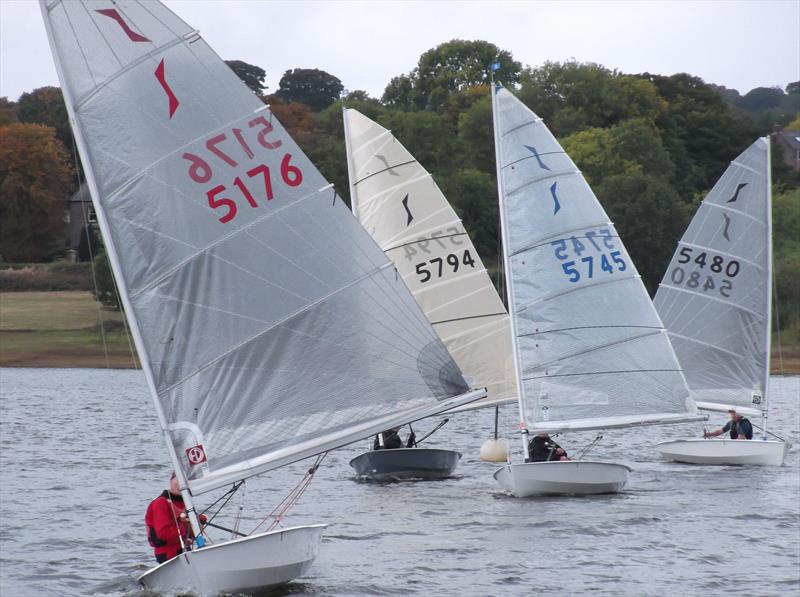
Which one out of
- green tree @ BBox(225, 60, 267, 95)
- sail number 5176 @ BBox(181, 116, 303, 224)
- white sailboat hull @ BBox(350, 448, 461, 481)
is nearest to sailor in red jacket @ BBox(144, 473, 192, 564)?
sail number 5176 @ BBox(181, 116, 303, 224)

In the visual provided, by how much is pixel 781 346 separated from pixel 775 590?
49559 millimetres

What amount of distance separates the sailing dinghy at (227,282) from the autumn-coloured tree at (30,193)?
73.2 metres

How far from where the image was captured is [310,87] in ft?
417

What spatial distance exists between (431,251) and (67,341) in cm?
4408

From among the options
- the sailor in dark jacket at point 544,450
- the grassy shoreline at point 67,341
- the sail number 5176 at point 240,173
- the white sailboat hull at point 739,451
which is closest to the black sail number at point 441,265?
the sailor in dark jacket at point 544,450

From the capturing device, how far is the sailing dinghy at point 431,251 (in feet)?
80.6

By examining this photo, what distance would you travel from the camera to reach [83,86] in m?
12.5

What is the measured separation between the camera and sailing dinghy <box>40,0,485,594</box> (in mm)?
12719

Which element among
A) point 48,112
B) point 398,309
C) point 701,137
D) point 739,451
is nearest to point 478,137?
point 701,137

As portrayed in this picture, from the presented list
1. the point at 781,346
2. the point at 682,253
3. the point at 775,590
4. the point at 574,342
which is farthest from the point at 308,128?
the point at 775,590

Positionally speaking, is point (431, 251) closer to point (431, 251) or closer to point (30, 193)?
point (431, 251)

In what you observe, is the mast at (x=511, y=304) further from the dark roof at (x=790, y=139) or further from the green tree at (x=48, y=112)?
the dark roof at (x=790, y=139)

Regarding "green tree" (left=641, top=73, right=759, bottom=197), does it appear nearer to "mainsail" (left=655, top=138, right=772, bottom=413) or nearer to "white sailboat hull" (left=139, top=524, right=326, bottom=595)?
"mainsail" (left=655, top=138, right=772, bottom=413)

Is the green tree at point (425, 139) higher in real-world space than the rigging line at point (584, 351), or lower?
higher
